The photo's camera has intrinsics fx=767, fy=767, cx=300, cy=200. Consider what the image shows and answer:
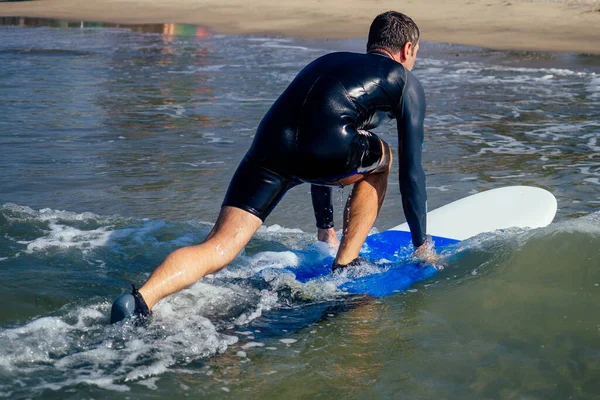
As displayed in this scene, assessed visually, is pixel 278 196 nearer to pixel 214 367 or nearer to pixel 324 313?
pixel 324 313

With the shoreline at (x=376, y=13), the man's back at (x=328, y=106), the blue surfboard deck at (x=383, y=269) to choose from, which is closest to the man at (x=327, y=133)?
the man's back at (x=328, y=106)

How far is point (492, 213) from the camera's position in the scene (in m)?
5.00

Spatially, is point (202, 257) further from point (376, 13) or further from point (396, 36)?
point (376, 13)

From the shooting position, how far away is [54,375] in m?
2.88

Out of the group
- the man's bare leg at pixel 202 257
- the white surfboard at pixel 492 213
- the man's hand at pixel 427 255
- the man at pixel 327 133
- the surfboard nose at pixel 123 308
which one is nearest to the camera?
the surfboard nose at pixel 123 308

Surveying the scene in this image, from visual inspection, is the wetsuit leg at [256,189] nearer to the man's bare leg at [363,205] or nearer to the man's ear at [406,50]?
the man's bare leg at [363,205]

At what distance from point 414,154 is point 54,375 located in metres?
1.93

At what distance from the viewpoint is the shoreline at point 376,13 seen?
56.1 ft

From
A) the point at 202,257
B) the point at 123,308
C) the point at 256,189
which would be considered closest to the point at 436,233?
the point at 256,189

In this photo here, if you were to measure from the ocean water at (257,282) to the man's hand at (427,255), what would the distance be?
62 mm

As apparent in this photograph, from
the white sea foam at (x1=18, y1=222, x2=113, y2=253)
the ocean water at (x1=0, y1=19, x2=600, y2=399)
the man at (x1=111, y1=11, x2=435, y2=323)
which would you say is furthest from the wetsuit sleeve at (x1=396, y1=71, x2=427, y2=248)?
the white sea foam at (x1=18, y1=222, x2=113, y2=253)

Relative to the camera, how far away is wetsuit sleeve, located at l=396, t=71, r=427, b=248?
3686mm

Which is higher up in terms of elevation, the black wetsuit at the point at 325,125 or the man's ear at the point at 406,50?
the man's ear at the point at 406,50

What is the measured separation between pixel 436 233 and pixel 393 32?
5.19 feet
